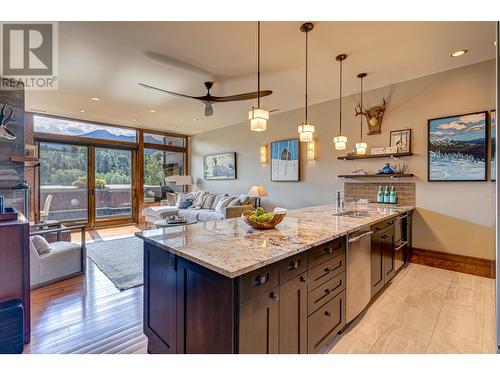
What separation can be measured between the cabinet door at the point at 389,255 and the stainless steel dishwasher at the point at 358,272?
517 millimetres

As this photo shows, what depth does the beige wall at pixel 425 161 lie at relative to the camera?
321cm

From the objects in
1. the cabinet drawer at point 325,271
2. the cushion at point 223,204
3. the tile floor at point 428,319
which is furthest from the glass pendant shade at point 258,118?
the cushion at point 223,204

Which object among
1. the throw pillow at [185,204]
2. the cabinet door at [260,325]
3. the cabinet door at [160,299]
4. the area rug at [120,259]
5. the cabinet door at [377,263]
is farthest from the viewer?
the throw pillow at [185,204]

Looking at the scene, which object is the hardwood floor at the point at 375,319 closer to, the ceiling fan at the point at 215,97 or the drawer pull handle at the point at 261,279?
the drawer pull handle at the point at 261,279

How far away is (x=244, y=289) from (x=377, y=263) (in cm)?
199

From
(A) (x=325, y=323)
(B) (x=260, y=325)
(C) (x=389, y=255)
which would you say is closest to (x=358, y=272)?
(A) (x=325, y=323)

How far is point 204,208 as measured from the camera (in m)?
6.45

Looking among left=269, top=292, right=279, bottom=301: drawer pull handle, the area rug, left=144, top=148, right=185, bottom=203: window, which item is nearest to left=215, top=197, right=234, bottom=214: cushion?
the area rug

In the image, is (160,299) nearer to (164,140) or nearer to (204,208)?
(204,208)

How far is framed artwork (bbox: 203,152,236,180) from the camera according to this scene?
679cm
